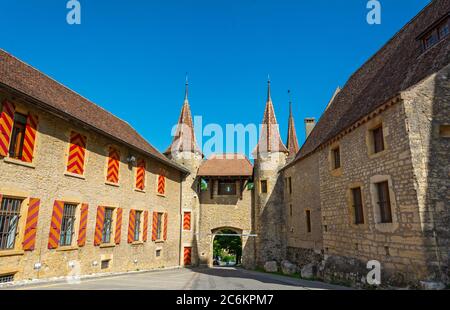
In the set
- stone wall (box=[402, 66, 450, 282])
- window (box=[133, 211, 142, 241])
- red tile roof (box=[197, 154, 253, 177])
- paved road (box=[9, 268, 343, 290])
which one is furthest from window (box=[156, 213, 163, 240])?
stone wall (box=[402, 66, 450, 282])

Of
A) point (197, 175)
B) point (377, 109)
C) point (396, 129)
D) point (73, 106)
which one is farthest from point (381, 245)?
point (197, 175)

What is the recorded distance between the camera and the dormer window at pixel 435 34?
842 centimetres

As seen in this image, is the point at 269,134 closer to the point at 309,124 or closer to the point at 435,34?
the point at 309,124

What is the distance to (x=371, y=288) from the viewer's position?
8.05m

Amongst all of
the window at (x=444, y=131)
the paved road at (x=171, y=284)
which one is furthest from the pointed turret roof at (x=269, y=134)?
the window at (x=444, y=131)

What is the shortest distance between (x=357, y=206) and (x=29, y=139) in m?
10.9

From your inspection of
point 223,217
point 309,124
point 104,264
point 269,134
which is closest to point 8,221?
point 104,264

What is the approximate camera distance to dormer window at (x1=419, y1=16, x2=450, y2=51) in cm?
842

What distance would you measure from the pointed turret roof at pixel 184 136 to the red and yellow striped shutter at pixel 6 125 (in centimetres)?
1329

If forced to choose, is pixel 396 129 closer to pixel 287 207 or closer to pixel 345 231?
pixel 345 231

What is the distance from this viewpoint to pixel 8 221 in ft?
27.5

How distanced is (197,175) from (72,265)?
37.3 ft

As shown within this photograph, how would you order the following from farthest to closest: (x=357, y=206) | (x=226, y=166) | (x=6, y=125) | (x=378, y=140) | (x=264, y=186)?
(x=226, y=166) → (x=264, y=186) → (x=357, y=206) → (x=378, y=140) → (x=6, y=125)

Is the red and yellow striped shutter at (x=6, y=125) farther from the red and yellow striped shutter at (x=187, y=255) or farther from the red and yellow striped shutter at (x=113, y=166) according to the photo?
the red and yellow striped shutter at (x=187, y=255)
